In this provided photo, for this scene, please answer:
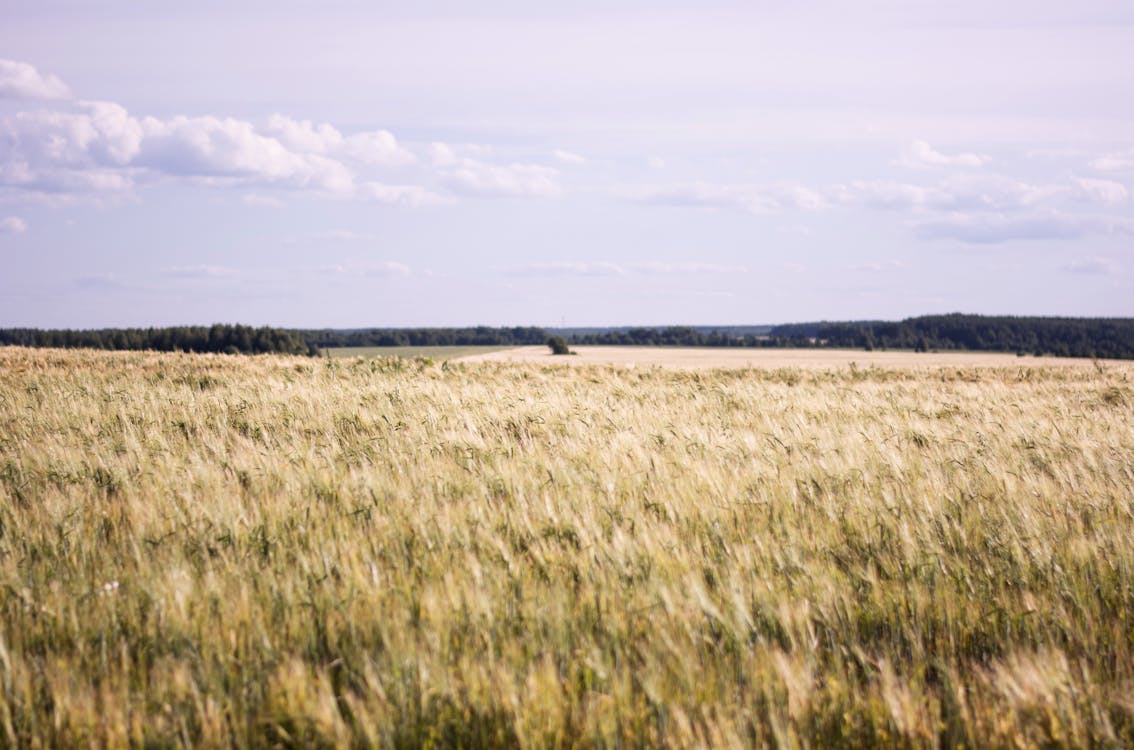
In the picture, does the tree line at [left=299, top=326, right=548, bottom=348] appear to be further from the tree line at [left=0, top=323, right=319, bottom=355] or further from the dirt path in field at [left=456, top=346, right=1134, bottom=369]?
the dirt path in field at [left=456, top=346, right=1134, bottom=369]

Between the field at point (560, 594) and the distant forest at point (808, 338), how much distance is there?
276 ft

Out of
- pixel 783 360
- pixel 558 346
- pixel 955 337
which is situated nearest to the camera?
pixel 783 360

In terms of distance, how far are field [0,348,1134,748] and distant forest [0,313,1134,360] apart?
84.2 meters

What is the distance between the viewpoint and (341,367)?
738 inches

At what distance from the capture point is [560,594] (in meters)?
3.30

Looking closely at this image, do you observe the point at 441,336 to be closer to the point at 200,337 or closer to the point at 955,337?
the point at 200,337

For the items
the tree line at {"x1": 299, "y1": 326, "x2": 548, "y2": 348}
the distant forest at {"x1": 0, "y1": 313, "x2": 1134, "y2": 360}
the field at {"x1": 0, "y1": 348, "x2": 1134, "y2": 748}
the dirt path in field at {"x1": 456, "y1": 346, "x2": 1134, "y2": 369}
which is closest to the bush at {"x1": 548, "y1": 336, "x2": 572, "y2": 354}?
the dirt path in field at {"x1": 456, "y1": 346, "x2": 1134, "y2": 369}

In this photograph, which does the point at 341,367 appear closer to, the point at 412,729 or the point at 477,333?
the point at 412,729

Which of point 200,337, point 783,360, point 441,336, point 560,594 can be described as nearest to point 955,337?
point 783,360

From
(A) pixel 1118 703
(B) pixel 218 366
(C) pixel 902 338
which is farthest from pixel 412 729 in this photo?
(C) pixel 902 338

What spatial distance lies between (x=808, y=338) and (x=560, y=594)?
398 feet

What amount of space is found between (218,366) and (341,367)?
3.84 m

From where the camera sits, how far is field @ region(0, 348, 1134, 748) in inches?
102

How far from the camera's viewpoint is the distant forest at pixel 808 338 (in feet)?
285
